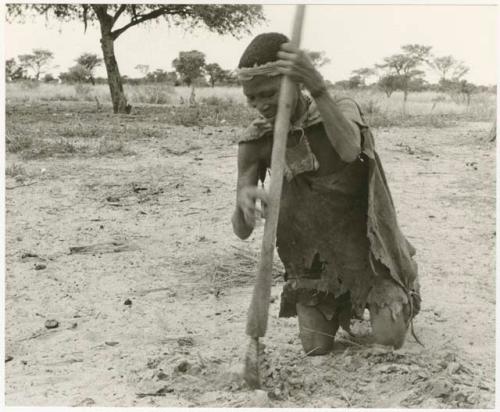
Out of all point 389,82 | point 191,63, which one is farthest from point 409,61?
point 191,63

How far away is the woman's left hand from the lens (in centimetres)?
204

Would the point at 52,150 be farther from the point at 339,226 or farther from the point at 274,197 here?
the point at 274,197

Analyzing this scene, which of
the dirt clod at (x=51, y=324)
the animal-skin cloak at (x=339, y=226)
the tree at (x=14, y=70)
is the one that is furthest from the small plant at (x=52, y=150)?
the tree at (x=14, y=70)

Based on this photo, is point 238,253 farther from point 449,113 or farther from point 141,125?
point 449,113

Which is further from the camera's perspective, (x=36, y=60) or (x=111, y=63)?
(x=36, y=60)

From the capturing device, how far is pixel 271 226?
2203 millimetres

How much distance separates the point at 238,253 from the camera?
393 centimetres

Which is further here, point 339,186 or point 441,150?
point 441,150

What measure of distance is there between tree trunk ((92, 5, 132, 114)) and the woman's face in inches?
Result: 372

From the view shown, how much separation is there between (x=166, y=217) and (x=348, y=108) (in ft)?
8.66

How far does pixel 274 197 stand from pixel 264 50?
500mm

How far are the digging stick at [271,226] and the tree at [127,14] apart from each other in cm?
959

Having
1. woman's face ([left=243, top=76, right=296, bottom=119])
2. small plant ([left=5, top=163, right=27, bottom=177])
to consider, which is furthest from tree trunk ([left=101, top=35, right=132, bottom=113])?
woman's face ([left=243, top=76, right=296, bottom=119])

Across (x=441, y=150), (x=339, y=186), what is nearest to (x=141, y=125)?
(x=441, y=150)
